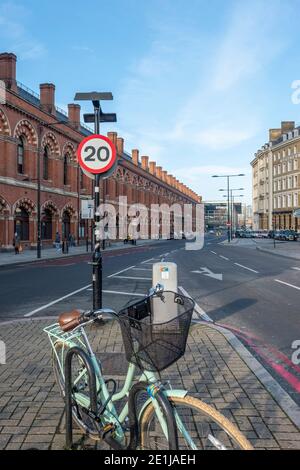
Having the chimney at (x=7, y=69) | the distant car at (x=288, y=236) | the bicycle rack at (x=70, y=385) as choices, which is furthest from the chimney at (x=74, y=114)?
the bicycle rack at (x=70, y=385)

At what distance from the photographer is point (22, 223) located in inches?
1271

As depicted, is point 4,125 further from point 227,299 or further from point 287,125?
point 287,125

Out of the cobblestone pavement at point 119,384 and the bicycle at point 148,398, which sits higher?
the bicycle at point 148,398

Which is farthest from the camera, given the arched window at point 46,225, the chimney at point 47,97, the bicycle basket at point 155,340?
the chimney at point 47,97

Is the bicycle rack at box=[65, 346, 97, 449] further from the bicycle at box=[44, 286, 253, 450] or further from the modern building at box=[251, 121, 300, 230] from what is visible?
the modern building at box=[251, 121, 300, 230]

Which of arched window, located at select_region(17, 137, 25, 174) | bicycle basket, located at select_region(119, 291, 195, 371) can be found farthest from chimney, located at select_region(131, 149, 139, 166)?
bicycle basket, located at select_region(119, 291, 195, 371)

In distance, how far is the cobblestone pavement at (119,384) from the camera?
10.3 ft

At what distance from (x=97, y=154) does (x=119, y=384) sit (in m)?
3.73

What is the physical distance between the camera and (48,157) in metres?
36.8

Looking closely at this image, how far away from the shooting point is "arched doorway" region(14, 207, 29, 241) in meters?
31.2

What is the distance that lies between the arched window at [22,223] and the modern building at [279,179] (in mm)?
47284

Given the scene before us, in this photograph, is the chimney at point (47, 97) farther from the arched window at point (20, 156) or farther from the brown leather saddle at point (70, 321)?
the brown leather saddle at point (70, 321)
